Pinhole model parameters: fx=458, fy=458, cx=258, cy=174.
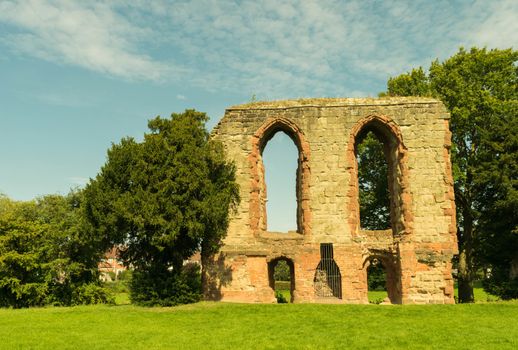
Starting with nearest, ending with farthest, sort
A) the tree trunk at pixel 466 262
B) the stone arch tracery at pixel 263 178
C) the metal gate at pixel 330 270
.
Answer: the metal gate at pixel 330 270
the stone arch tracery at pixel 263 178
the tree trunk at pixel 466 262

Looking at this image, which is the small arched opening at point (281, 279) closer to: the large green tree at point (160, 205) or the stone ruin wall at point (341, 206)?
the stone ruin wall at point (341, 206)

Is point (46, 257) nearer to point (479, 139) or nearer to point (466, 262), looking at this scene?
point (466, 262)

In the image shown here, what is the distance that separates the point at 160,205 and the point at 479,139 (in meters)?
15.2

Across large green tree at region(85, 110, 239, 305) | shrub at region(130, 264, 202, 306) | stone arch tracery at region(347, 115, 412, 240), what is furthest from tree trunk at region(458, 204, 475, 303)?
shrub at region(130, 264, 202, 306)

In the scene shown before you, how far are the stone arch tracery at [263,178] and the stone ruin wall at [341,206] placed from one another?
4cm

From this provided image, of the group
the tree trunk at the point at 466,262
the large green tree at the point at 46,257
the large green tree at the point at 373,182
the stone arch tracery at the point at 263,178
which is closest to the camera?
the stone arch tracery at the point at 263,178

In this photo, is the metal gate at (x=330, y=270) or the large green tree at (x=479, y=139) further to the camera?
the large green tree at (x=479, y=139)

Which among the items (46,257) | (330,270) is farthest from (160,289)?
(46,257)

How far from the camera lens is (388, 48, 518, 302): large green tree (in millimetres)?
18562

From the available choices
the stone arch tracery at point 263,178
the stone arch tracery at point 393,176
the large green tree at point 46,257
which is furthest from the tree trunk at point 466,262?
the large green tree at point 46,257

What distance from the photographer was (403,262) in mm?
16016

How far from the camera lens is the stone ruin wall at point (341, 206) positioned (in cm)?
1602

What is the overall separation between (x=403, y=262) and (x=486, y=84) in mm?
10877

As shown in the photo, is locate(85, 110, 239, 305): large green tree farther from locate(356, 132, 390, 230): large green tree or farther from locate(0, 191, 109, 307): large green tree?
locate(356, 132, 390, 230): large green tree
